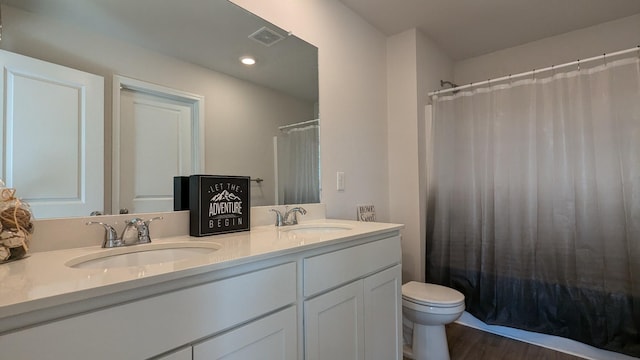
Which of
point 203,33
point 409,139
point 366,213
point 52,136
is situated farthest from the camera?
point 409,139

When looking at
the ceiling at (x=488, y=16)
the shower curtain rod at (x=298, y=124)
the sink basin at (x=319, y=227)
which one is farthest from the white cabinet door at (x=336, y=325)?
the ceiling at (x=488, y=16)

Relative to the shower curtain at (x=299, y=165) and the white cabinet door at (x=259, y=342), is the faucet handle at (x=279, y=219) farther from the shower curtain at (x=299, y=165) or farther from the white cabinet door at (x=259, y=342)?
the white cabinet door at (x=259, y=342)

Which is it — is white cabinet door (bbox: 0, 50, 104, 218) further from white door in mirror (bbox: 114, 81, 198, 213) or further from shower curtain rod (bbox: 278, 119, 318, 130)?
shower curtain rod (bbox: 278, 119, 318, 130)

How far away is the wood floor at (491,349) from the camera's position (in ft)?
6.31

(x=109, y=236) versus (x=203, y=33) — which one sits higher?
(x=203, y=33)

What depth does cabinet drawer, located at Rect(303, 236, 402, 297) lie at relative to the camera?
41.6 inches

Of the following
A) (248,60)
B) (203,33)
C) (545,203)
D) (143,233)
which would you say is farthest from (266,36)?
(545,203)

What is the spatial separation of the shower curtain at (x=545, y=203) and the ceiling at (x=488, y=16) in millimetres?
491

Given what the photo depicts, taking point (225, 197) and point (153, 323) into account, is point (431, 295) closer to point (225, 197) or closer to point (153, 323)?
point (225, 197)

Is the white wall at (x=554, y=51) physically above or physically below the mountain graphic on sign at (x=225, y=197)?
above

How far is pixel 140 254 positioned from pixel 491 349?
86.4 inches

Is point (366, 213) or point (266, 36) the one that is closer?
point (266, 36)

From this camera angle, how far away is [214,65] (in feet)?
4.68

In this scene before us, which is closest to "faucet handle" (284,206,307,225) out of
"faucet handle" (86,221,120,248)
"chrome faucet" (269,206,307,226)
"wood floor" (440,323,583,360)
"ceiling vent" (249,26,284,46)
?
"chrome faucet" (269,206,307,226)
